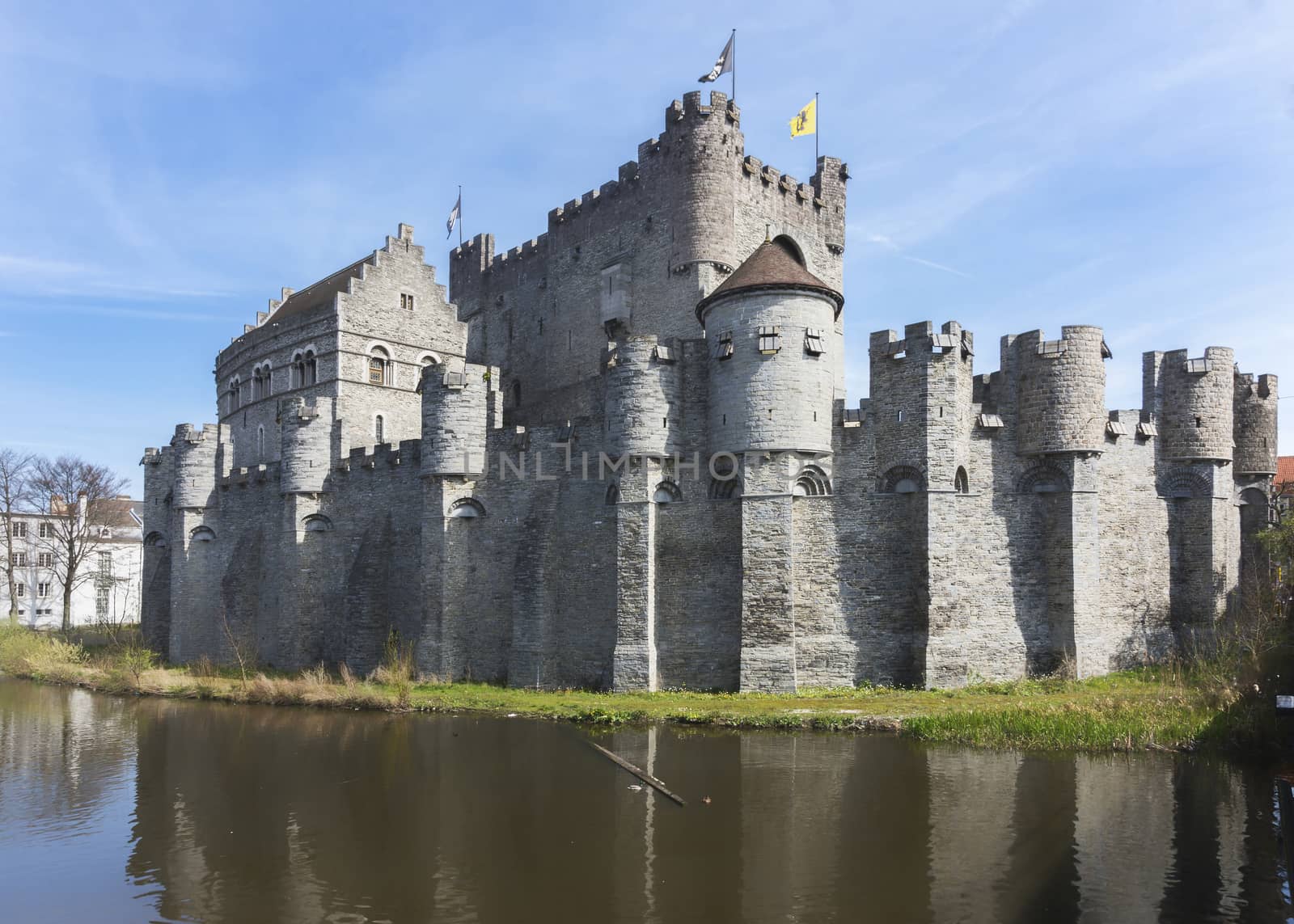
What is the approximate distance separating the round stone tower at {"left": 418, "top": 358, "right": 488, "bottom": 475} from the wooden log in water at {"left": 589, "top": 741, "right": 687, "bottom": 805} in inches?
437

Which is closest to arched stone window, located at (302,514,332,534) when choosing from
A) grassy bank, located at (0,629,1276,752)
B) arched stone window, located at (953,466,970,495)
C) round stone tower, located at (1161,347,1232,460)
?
grassy bank, located at (0,629,1276,752)

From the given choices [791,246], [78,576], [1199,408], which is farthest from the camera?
[78,576]

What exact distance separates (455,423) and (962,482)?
13.9 m

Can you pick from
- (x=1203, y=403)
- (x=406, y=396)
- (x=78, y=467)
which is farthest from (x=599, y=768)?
(x=78, y=467)

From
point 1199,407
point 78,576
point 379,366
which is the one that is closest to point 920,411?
point 1199,407

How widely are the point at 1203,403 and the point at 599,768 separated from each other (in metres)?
20.0

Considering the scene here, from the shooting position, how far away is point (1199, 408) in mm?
26031

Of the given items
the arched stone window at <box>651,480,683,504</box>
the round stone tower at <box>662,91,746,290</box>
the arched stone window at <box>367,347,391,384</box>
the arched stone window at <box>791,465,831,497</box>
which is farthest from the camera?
the arched stone window at <box>367,347,391,384</box>

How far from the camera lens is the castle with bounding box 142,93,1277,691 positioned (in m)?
23.0

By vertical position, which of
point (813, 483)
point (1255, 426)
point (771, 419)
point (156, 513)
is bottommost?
point (156, 513)

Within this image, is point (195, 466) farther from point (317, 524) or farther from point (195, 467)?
point (317, 524)

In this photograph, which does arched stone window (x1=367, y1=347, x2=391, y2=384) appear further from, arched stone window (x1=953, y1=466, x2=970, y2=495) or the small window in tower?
arched stone window (x1=953, y1=466, x2=970, y2=495)

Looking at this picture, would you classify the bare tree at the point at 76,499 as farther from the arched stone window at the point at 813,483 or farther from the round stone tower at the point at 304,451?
the arched stone window at the point at 813,483

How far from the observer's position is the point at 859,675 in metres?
22.8
